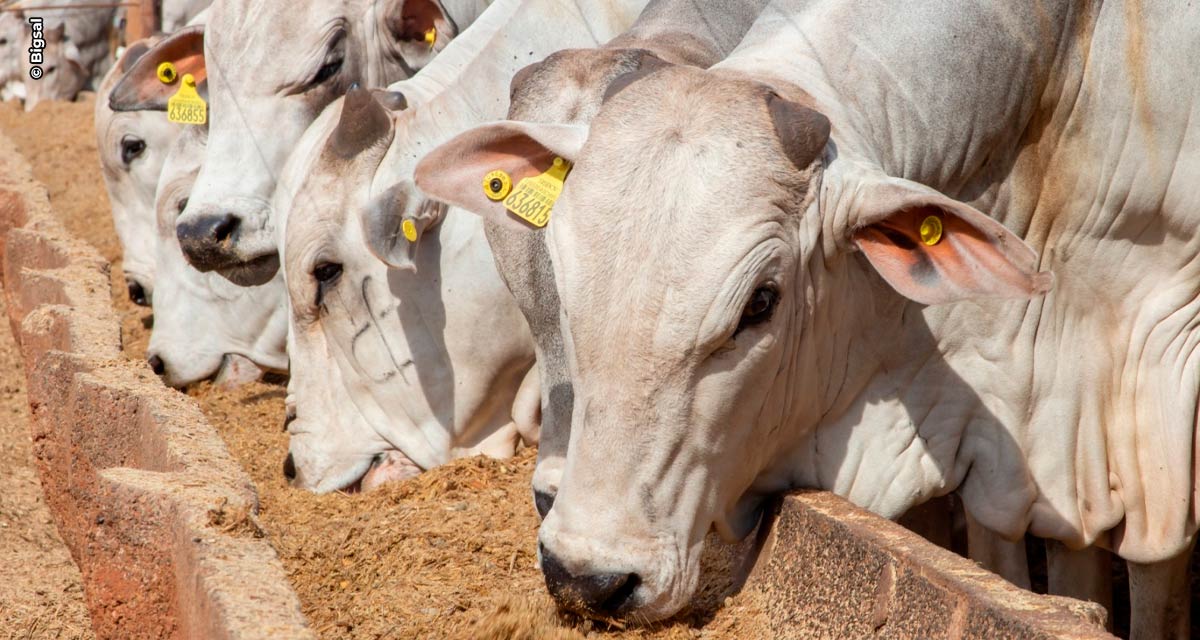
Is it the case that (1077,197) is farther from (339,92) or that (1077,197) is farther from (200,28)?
(200,28)

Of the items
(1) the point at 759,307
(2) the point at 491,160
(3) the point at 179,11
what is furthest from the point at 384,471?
(3) the point at 179,11

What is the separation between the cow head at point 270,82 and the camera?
5.36m

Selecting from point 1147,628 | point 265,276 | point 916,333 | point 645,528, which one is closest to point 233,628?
point 645,528

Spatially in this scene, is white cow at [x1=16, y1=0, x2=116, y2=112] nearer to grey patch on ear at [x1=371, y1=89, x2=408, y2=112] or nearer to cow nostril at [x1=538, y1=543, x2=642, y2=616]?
grey patch on ear at [x1=371, y1=89, x2=408, y2=112]

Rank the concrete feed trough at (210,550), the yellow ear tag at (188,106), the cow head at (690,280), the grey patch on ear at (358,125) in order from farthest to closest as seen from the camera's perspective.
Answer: the yellow ear tag at (188,106) < the grey patch on ear at (358,125) < the cow head at (690,280) < the concrete feed trough at (210,550)

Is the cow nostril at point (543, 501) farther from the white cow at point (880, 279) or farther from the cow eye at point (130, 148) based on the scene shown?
the cow eye at point (130, 148)

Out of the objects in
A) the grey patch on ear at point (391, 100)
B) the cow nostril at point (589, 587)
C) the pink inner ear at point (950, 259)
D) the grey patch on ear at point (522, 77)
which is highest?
the pink inner ear at point (950, 259)

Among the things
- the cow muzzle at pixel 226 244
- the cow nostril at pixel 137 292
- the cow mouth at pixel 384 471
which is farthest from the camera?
the cow nostril at pixel 137 292

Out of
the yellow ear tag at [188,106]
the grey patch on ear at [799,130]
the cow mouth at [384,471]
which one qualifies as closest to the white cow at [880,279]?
the grey patch on ear at [799,130]

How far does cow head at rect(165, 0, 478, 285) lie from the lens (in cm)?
536

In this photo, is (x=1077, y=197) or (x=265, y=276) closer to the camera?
(x=1077, y=197)

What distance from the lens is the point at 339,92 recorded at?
17.9 ft


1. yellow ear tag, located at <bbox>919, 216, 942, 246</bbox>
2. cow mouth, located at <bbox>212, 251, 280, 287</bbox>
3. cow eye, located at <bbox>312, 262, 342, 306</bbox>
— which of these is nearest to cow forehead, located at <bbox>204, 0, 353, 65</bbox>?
cow mouth, located at <bbox>212, 251, 280, 287</bbox>

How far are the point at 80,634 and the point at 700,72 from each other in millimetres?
1971
